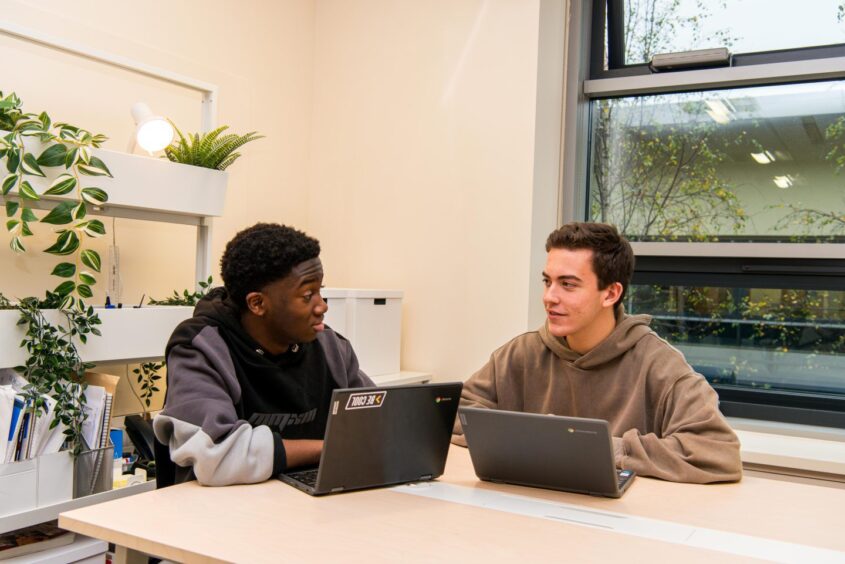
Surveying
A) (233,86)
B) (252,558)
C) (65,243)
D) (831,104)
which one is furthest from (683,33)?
(252,558)

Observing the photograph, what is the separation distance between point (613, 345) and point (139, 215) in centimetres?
140

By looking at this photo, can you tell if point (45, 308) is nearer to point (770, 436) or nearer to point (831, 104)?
point (770, 436)

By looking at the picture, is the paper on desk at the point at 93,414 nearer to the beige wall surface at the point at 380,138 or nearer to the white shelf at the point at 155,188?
the white shelf at the point at 155,188

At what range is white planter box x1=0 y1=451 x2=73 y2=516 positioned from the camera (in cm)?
176

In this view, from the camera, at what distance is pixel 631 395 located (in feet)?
6.07

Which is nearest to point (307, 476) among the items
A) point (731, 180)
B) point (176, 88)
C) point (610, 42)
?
point (176, 88)

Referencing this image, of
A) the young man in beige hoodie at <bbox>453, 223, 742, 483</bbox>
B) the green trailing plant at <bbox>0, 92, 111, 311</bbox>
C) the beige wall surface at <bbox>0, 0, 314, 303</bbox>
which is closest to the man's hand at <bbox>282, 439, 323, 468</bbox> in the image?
the young man in beige hoodie at <bbox>453, 223, 742, 483</bbox>

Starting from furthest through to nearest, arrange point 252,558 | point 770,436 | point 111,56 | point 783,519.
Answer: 1. point 770,436
2. point 111,56
3. point 783,519
4. point 252,558

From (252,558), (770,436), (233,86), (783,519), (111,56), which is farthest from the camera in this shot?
(233,86)

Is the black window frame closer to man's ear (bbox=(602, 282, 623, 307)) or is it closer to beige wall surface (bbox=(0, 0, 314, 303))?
beige wall surface (bbox=(0, 0, 314, 303))

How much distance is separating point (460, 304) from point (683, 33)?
4.55 feet

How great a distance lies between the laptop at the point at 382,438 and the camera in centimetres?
140

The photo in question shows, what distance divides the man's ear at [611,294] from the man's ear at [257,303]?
2.77ft

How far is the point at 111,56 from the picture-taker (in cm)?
217
